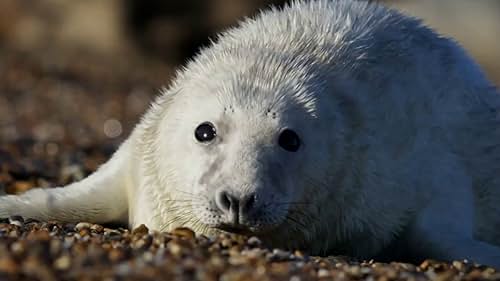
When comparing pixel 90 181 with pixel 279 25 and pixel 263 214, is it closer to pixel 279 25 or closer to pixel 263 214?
pixel 279 25

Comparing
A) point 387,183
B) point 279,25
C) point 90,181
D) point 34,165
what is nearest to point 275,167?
point 387,183

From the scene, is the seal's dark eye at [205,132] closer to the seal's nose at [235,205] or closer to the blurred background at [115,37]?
the seal's nose at [235,205]

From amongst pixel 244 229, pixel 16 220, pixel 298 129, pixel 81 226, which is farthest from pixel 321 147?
pixel 16 220

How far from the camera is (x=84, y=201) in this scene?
20.1ft

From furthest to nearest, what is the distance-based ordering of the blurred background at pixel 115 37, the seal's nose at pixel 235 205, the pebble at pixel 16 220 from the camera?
1. the blurred background at pixel 115 37
2. the pebble at pixel 16 220
3. the seal's nose at pixel 235 205

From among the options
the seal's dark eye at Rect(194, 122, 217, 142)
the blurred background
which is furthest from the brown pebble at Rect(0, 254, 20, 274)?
the blurred background

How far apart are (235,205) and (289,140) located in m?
0.59

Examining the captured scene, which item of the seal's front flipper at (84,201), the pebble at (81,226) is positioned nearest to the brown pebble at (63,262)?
the pebble at (81,226)

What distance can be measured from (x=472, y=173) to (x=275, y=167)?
4.35ft

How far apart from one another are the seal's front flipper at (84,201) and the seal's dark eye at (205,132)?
3.20ft

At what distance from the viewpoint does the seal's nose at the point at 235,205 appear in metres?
4.71

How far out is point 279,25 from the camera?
19.7 ft

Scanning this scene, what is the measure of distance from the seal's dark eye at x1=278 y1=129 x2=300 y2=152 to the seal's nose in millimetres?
491

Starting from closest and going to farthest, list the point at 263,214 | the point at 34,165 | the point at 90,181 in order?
the point at 263,214, the point at 90,181, the point at 34,165
